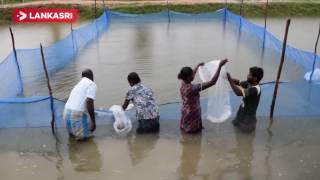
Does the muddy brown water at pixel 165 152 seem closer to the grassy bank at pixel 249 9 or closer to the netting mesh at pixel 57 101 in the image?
the netting mesh at pixel 57 101

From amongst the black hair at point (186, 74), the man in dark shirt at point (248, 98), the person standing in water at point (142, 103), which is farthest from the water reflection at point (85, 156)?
the man in dark shirt at point (248, 98)

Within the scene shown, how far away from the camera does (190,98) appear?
19.6ft

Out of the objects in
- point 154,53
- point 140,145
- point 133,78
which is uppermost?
point 133,78

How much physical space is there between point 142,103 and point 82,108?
0.85 m

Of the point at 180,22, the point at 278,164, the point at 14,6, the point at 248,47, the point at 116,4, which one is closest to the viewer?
the point at 278,164

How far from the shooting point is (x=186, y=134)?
20.3ft

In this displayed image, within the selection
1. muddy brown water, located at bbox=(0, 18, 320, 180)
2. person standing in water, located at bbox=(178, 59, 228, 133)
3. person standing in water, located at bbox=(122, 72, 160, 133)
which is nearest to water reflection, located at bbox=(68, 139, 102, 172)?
muddy brown water, located at bbox=(0, 18, 320, 180)

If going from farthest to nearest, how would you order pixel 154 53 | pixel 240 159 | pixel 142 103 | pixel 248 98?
pixel 154 53 → pixel 142 103 → pixel 248 98 → pixel 240 159

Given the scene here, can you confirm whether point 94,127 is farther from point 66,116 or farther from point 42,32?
point 42,32

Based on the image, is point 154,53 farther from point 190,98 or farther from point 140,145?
point 140,145

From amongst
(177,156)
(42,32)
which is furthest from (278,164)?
(42,32)

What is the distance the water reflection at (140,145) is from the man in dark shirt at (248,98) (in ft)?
4.08


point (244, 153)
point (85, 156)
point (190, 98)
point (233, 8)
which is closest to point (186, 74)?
point (190, 98)

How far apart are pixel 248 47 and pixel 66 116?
7417 mm
